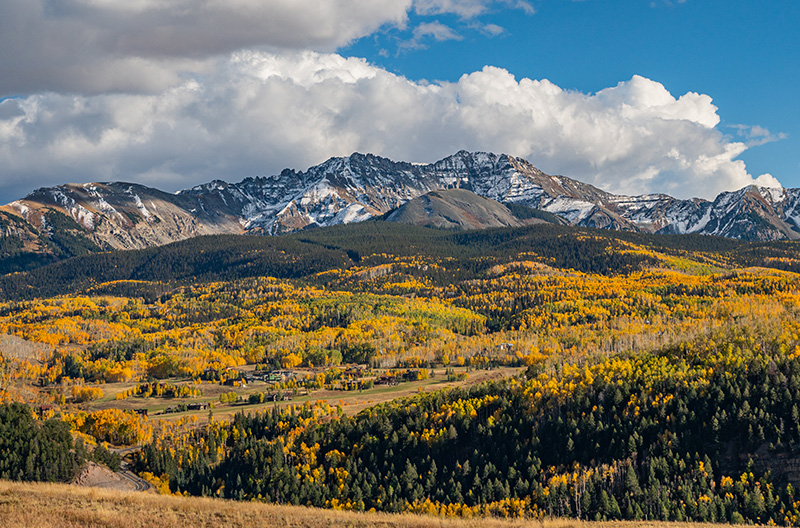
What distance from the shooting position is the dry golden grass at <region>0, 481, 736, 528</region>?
269 feet

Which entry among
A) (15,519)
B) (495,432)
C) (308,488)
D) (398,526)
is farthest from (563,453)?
(15,519)

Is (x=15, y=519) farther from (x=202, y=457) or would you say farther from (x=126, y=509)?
(x=202, y=457)

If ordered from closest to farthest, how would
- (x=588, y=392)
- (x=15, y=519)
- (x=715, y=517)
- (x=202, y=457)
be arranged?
(x=15, y=519)
(x=715, y=517)
(x=202, y=457)
(x=588, y=392)

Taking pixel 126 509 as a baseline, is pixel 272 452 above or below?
below

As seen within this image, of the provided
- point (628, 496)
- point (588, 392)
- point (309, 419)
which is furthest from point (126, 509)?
point (588, 392)

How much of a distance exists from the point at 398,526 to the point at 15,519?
41775mm

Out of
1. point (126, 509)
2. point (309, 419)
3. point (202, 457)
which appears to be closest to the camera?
point (126, 509)

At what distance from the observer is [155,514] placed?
8681 centimetres

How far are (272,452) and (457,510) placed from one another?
49.4 meters

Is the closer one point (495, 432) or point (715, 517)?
point (715, 517)

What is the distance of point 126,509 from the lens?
88188mm

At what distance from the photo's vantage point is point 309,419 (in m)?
192

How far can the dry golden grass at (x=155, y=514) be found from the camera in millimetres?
81963

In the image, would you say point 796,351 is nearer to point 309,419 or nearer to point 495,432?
point 495,432
